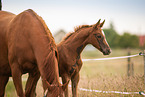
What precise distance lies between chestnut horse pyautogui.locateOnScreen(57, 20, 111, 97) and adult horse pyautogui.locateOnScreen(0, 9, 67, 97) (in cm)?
105

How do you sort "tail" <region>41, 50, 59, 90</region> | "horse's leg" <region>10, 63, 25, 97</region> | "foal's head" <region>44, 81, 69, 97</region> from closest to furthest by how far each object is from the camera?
"foal's head" <region>44, 81, 69, 97</region>
"tail" <region>41, 50, 59, 90</region>
"horse's leg" <region>10, 63, 25, 97</region>

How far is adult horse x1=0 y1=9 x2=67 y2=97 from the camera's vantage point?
3094 millimetres

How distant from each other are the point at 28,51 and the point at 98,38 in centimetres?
212

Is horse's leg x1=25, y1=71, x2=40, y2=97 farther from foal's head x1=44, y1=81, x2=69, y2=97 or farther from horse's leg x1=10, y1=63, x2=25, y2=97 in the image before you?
foal's head x1=44, y1=81, x2=69, y2=97

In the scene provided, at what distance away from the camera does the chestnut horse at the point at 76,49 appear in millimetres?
4742

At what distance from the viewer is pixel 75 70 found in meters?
4.80

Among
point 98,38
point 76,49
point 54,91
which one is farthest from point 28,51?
point 98,38

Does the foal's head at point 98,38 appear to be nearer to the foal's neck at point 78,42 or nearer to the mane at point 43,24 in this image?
the foal's neck at point 78,42

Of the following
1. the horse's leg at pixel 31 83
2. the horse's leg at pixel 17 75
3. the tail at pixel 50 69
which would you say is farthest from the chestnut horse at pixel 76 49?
the tail at pixel 50 69

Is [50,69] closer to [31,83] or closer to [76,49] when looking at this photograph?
[31,83]

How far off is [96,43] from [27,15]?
6.80 ft

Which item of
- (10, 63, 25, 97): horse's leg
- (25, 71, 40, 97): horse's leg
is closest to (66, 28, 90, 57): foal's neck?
(25, 71, 40, 97): horse's leg

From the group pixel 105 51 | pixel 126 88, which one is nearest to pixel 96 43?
pixel 105 51

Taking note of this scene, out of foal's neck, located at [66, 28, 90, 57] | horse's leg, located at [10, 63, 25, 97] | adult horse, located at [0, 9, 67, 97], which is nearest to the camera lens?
adult horse, located at [0, 9, 67, 97]
